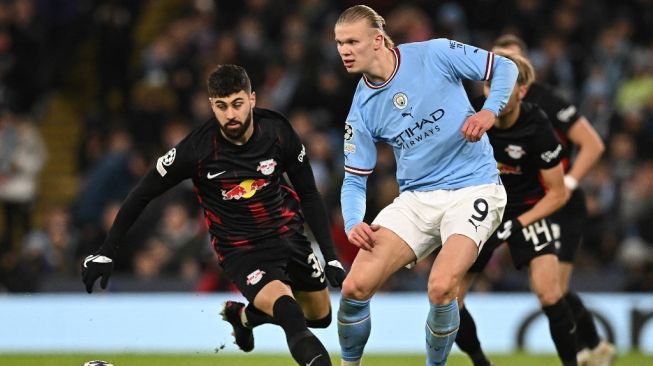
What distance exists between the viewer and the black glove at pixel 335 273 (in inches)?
313

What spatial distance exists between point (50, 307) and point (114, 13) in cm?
500

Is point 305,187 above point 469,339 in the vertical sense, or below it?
above

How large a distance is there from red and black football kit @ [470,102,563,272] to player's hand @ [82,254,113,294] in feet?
8.49

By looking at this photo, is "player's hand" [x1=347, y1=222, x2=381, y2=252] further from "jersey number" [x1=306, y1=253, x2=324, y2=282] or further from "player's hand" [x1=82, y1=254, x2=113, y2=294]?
"player's hand" [x1=82, y1=254, x2=113, y2=294]

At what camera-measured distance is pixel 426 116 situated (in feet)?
25.0

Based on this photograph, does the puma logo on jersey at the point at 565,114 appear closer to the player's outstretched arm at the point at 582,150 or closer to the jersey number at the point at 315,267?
the player's outstretched arm at the point at 582,150

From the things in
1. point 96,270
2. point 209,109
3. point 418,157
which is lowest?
point 209,109

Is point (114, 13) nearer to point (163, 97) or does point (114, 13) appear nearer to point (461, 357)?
point (163, 97)

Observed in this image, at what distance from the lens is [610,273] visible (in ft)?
45.6

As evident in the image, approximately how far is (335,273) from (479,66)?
5.06 feet

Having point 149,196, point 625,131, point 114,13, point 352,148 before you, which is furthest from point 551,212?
point 114,13

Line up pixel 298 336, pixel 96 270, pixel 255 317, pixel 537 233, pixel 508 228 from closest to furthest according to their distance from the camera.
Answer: pixel 298 336
pixel 96 270
pixel 255 317
pixel 508 228
pixel 537 233

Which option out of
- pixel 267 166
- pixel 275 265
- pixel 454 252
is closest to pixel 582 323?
pixel 454 252

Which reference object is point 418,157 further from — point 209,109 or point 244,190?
point 209,109
